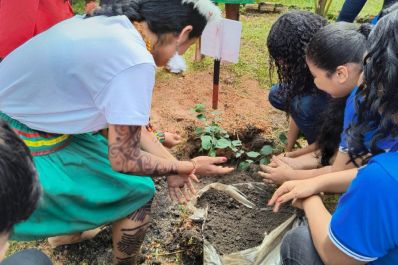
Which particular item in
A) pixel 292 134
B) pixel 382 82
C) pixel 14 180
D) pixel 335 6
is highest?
pixel 382 82

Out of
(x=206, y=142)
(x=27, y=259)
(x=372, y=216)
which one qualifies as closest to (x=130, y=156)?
(x=27, y=259)

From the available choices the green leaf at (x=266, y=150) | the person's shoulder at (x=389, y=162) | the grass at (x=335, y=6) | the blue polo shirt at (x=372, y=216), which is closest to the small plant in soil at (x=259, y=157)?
the green leaf at (x=266, y=150)

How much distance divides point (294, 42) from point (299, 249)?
1.10 meters

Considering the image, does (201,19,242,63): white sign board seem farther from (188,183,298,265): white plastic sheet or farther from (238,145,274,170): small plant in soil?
(188,183,298,265): white plastic sheet

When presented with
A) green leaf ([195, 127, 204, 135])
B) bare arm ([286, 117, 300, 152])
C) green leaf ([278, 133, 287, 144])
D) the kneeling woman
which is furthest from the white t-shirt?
green leaf ([278, 133, 287, 144])

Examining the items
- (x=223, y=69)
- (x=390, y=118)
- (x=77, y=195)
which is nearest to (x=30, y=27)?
(x=77, y=195)

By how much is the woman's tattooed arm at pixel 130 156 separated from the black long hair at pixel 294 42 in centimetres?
95

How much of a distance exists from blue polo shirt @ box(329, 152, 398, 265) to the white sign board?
163 centimetres

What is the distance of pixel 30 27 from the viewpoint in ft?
6.66

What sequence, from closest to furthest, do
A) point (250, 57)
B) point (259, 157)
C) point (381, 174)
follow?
point (381, 174), point (259, 157), point (250, 57)

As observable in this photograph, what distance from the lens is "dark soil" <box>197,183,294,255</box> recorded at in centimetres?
202

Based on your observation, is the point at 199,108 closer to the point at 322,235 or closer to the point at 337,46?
the point at 337,46

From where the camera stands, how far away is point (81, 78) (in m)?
1.52

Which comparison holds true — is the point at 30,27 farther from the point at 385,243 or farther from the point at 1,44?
the point at 385,243
